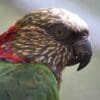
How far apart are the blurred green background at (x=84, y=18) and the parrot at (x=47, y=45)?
1134 mm

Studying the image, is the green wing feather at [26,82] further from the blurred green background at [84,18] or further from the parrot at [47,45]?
the blurred green background at [84,18]

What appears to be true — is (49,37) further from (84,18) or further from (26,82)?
(84,18)

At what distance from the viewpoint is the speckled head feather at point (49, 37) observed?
1.75m

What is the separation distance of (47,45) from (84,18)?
133 cm

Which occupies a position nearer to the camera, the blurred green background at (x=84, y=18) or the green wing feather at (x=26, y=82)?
the green wing feather at (x=26, y=82)

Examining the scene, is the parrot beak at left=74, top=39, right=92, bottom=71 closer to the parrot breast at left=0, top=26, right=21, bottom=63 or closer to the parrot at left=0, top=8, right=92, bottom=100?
the parrot at left=0, top=8, right=92, bottom=100

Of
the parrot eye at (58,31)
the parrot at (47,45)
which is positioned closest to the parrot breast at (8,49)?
the parrot at (47,45)

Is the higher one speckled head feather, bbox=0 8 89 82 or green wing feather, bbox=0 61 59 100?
speckled head feather, bbox=0 8 89 82

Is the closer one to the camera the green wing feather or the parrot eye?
the green wing feather

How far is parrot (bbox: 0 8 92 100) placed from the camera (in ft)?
5.53

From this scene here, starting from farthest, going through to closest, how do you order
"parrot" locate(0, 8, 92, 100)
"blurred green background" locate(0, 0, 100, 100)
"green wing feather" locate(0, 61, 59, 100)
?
"blurred green background" locate(0, 0, 100, 100)
"parrot" locate(0, 8, 92, 100)
"green wing feather" locate(0, 61, 59, 100)

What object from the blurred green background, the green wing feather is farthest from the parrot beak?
the blurred green background

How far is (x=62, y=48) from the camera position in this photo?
1.79m

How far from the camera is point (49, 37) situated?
1767 millimetres
